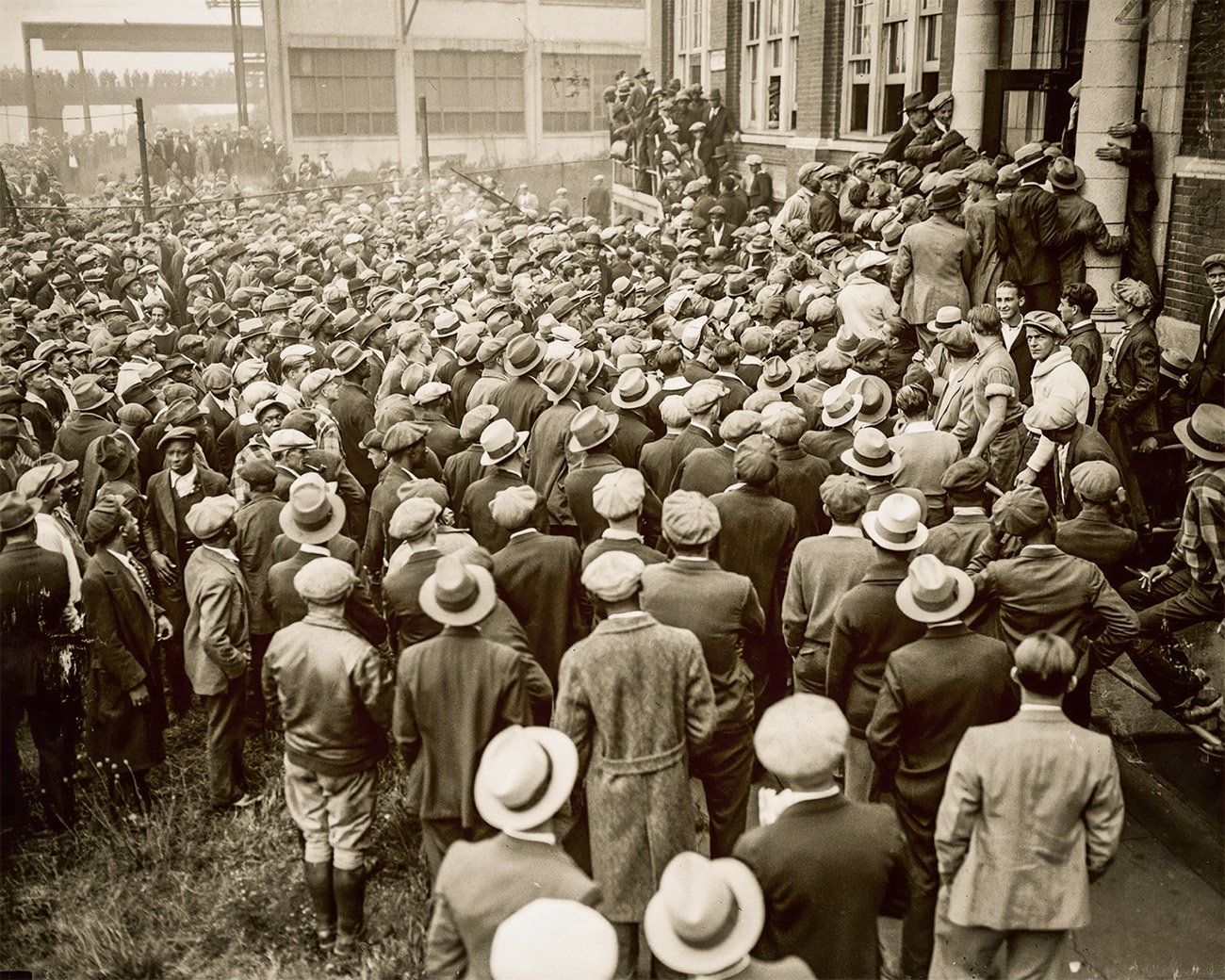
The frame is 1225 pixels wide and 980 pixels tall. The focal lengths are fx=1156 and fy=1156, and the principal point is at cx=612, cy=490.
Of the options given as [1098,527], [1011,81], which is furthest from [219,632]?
[1011,81]

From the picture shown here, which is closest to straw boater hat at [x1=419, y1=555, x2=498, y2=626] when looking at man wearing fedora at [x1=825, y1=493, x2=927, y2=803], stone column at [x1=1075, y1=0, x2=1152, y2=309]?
man wearing fedora at [x1=825, y1=493, x2=927, y2=803]

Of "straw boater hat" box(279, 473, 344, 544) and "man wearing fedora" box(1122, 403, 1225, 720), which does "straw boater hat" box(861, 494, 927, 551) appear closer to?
"man wearing fedora" box(1122, 403, 1225, 720)

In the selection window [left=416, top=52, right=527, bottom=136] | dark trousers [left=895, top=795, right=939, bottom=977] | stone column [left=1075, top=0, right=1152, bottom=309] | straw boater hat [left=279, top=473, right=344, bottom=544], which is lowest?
dark trousers [left=895, top=795, right=939, bottom=977]

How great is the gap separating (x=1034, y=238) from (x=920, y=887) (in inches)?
252

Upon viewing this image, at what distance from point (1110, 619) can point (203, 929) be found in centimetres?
450

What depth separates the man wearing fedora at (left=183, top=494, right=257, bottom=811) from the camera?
6031 millimetres

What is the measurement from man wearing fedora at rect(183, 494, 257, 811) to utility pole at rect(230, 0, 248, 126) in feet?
77.8

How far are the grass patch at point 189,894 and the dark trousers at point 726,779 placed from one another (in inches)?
57.7

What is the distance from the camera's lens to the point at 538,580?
18.5 feet

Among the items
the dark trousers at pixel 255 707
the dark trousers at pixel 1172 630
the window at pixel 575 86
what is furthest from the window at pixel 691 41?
the dark trousers at pixel 1172 630

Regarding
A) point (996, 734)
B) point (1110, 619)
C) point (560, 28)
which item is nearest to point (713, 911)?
point (996, 734)

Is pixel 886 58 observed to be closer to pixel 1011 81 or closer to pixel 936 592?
pixel 1011 81

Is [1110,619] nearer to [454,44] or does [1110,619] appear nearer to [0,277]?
[0,277]

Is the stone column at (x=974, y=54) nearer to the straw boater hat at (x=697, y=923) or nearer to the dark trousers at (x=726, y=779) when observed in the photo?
the dark trousers at (x=726, y=779)
